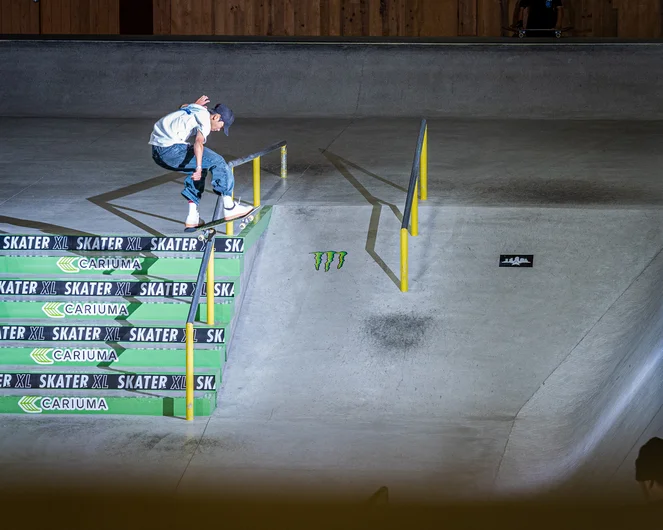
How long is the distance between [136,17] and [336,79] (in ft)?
20.5

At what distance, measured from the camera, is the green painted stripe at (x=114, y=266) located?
10.0m

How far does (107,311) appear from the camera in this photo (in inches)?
380

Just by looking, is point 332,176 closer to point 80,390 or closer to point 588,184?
point 588,184

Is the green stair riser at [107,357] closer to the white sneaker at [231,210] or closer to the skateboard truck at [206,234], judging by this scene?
the skateboard truck at [206,234]

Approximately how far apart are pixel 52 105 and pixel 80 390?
984 cm

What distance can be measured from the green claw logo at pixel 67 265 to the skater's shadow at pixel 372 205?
2.90 meters

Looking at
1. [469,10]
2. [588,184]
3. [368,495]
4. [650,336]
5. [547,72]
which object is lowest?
[368,495]

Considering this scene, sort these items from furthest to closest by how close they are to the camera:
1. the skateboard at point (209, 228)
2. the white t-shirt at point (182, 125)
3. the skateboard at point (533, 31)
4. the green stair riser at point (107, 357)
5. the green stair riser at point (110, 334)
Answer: the skateboard at point (533, 31) → the skateboard at point (209, 228) → the white t-shirt at point (182, 125) → the green stair riser at point (110, 334) → the green stair riser at point (107, 357)

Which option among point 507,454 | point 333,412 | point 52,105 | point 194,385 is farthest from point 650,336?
point 52,105

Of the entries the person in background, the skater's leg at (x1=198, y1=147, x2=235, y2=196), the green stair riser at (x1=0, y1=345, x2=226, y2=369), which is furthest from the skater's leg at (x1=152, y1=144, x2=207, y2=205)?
the person in background

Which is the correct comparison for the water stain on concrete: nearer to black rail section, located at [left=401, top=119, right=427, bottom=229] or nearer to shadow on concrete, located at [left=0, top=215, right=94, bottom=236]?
black rail section, located at [left=401, top=119, right=427, bottom=229]

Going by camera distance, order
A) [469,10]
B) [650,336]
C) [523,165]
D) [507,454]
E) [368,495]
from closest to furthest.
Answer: [368,495] < [507,454] < [650,336] < [523,165] < [469,10]

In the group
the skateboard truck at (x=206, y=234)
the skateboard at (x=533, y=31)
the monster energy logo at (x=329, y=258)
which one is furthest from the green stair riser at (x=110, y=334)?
the skateboard at (x=533, y=31)

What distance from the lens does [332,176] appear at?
13.2m
